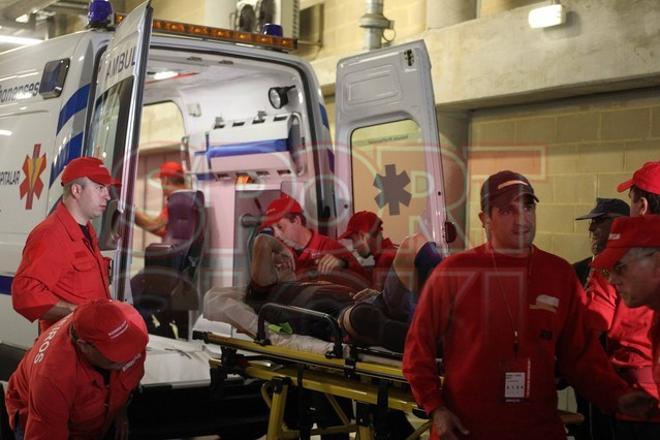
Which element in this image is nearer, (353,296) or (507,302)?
(507,302)

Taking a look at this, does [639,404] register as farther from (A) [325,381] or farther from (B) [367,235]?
(B) [367,235]

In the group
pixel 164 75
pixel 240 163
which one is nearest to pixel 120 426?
pixel 240 163

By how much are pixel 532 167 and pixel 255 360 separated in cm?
329

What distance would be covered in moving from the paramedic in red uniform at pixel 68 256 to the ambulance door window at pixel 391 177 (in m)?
1.58

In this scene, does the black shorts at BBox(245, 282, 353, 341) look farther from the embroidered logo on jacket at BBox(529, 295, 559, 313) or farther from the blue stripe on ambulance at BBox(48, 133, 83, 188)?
the embroidered logo on jacket at BBox(529, 295, 559, 313)

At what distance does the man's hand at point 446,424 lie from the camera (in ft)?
10.3

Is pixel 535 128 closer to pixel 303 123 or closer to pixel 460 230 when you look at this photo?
pixel 460 230

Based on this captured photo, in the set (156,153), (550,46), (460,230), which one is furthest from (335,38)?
(156,153)

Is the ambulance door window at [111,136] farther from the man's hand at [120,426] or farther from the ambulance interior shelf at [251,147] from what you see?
the ambulance interior shelf at [251,147]

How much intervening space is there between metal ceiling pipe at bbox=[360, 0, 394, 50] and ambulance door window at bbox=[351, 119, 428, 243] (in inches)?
57.6

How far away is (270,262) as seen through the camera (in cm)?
525

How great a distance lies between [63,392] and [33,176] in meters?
1.92

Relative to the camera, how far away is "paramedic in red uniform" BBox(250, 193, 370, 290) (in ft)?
17.2

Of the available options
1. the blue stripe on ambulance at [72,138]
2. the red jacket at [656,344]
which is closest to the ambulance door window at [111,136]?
the blue stripe on ambulance at [72,138]
